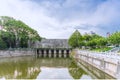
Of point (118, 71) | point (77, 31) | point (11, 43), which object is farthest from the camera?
point (77, 31)

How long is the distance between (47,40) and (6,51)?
7134 cm

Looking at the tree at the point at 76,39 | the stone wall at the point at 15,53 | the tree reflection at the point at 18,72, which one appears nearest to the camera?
the tree reflection at the point at 18,72

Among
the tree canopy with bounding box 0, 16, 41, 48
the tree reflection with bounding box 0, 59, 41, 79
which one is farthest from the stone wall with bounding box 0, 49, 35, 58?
the tree reflection with bounding box 0, 59, 41, 79

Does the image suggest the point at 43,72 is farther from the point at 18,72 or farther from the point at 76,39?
the point at 76,39

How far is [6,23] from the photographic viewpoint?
72688 mm

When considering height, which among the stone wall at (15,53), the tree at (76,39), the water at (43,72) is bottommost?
the water at (43,72)

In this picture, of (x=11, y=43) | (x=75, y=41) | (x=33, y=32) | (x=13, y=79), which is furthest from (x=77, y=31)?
(x=13, y=79)

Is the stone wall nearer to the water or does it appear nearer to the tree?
the tree

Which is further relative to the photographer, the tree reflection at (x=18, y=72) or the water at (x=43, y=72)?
the tree reflection at (x=18, y=72)

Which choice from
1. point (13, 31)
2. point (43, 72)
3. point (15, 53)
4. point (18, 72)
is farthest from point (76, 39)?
point (18, 72)

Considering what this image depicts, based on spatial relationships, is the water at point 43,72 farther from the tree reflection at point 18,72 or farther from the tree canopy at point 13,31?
the tree canopy at point 13,31

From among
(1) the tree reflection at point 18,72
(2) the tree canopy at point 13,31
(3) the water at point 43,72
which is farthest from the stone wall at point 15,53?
(1) the tree reflection at point 18,72

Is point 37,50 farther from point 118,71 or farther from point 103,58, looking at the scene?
point 118,71

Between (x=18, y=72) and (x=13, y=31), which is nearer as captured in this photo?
(x=18, y=72)
